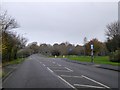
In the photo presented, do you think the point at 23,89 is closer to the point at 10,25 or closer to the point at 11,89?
the point at 11,89

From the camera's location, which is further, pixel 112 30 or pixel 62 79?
pixel 112 30

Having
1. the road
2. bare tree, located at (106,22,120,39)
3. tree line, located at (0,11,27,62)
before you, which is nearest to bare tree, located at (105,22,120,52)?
bare tree, located at (106,22,120,39)

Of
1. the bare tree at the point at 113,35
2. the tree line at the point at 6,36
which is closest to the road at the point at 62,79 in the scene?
the tree line at the point at 6,36

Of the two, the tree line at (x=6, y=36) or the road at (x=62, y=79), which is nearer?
the road at (x=62, y=79)

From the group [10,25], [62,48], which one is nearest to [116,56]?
[10,25]

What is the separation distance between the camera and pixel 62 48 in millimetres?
151750

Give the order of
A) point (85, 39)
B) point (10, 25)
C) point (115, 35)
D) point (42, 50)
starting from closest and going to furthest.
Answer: point (10, 25), point (115, 35), point (85, 39), point (42, 50)

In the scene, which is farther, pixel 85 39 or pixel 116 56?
pixel 85 39

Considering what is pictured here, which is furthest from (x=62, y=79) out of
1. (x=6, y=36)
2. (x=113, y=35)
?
(x=113, y=35)

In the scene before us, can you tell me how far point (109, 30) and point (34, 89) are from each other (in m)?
77.7

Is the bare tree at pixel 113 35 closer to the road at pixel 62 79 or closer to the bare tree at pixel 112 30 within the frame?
the bare tree at pixel 112 30

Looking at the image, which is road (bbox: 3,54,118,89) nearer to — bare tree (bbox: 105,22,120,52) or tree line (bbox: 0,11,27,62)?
tree line (bbox: 0,11,27,62)

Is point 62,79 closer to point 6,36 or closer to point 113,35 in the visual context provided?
point 6,36

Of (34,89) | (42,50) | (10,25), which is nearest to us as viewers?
(34,89)
